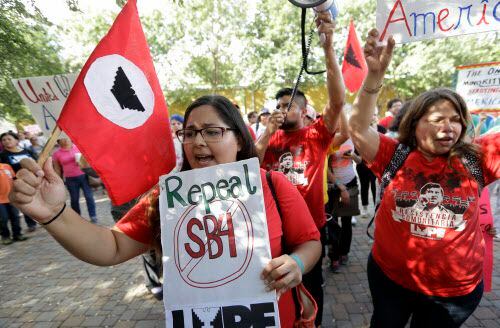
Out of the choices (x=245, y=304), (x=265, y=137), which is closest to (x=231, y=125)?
(x=245, y=304)

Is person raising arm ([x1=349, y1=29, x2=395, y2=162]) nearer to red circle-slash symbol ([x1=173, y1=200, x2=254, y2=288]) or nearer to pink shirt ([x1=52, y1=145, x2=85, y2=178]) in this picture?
red circle-slash symbol ([x1=173, y1=200, x2=254, y2=288])

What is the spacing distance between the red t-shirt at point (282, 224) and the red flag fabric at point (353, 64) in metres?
2.57

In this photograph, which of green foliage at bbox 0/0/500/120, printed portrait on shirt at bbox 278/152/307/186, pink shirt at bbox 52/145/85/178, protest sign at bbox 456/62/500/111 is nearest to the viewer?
printed portrait on shirt at bbox 278/152/307/186

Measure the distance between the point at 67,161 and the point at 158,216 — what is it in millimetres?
6263

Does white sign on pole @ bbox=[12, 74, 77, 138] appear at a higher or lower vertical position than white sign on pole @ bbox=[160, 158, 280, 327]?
higher

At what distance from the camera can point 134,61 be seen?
171 cm

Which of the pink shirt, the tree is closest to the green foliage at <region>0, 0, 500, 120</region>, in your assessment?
the tree

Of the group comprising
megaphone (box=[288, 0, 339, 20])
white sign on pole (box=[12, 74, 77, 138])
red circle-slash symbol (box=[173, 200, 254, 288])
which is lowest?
red circle-slash symbol (box=[173, 200, 254, 288])

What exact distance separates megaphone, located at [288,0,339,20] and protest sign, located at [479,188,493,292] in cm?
207

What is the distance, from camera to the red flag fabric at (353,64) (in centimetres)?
376

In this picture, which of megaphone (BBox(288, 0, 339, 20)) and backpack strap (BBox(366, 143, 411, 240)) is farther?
backpack strap (BBox(366, 143, 411, 240))

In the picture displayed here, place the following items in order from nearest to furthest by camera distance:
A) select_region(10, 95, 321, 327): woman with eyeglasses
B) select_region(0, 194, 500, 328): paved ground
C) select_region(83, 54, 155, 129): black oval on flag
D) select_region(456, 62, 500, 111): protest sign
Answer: select_region(10, 95, 321, 327): woman with eyeglasses < select_region(83, 54, 155, 129): black oval on flag < select_region(0, 194, 500, 328): paved ground < select_region(456, 62, 500, 111): protest sign

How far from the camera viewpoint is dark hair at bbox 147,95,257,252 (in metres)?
1.64

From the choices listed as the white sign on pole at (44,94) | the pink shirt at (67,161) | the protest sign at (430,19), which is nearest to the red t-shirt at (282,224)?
the protest sign at (430,19)
